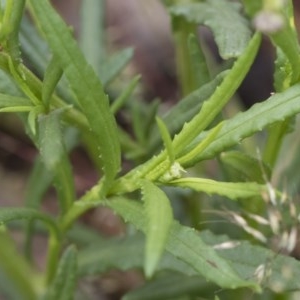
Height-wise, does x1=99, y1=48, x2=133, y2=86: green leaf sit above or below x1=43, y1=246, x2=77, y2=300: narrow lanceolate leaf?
above

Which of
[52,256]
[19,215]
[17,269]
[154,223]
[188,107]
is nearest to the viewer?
[154,223]

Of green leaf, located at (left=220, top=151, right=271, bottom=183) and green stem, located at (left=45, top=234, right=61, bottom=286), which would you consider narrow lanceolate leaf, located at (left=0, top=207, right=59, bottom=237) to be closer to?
green stem, located at (left=45, top=234, right=61, bottom=286)

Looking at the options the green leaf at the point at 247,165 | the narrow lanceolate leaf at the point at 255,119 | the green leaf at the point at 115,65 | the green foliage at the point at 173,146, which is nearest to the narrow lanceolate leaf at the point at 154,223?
the green foliage at the point at 173,146

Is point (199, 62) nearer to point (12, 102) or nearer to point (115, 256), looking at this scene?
point (12, 102)

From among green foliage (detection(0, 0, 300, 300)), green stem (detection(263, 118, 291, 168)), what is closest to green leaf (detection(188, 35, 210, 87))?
green foliage (detection(0, 0, 300, 300))

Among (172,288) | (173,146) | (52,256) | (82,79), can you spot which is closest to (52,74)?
(82,79)

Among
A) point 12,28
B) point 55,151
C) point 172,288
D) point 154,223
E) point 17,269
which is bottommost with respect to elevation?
point 172,288
